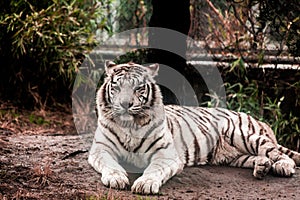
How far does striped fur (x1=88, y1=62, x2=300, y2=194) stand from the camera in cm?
334

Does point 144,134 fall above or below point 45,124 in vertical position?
above

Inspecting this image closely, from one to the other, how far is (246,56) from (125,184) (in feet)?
11.3

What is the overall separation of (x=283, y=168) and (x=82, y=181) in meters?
1.30

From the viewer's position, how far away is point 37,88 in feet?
21.1

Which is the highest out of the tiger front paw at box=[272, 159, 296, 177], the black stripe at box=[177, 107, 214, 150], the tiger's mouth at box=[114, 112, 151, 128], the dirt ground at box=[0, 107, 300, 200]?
the tiger's mouth at box=[114, 112, 151, 128]

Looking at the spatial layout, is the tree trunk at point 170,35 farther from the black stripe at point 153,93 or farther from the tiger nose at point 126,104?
the tiger nose at point 126,104

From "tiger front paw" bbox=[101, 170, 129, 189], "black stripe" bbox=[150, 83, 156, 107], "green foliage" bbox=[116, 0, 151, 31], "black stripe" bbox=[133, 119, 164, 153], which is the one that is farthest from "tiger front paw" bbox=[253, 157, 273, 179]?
"green foliage" bbox=[116, 0, 151, 31]

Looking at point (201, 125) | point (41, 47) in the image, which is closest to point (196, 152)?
point (201, 125)

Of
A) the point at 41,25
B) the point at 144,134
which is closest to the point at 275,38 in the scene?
the point at 41,25

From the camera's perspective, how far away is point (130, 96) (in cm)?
333

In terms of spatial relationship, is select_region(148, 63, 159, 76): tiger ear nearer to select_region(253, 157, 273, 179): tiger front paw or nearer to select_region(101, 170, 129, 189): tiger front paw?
select_region(101, 170, 129, 189): tiger front paw

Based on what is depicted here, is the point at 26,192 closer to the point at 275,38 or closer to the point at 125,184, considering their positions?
the point at 125,184

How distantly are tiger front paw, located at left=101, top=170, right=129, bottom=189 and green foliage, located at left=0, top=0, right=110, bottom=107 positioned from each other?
10.3ft

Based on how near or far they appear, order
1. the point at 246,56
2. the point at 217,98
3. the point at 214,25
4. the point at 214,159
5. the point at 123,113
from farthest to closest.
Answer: the point at 214,25
the point at 246,56
the point at 217,98
the point at 214,159
the point at 123,113
